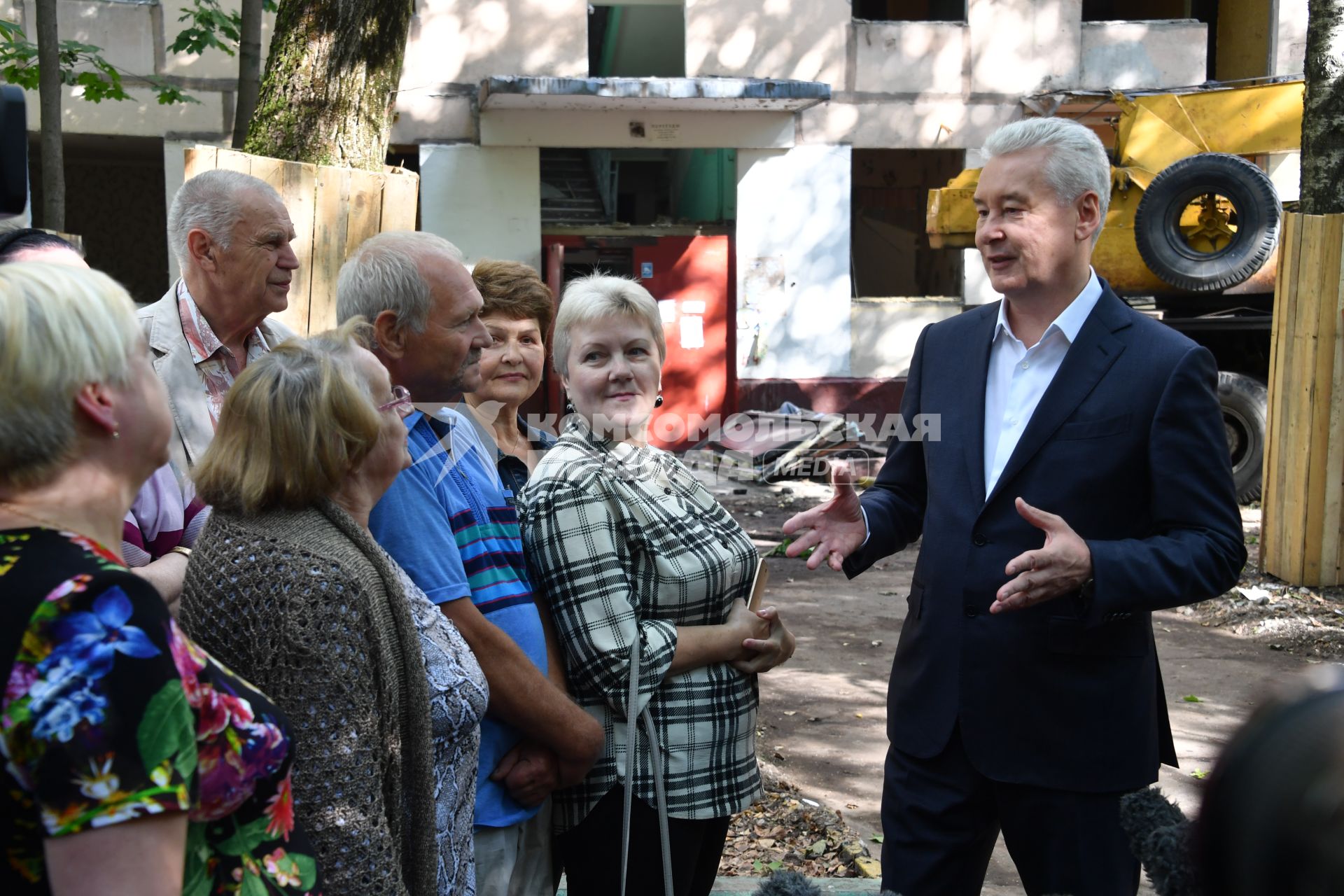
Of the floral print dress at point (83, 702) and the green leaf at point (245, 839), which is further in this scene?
the green leaf at point (245, 839)

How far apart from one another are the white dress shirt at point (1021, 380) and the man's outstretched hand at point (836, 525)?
0.31 meters

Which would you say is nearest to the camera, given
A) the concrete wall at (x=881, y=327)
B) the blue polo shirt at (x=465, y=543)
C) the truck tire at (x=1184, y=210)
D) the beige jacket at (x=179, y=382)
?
the blue polo shirt at (x=465, y=543)

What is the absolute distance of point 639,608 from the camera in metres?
2.50

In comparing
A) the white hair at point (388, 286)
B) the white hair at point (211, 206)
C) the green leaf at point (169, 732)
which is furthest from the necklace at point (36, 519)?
the white hair at point (211, 206)

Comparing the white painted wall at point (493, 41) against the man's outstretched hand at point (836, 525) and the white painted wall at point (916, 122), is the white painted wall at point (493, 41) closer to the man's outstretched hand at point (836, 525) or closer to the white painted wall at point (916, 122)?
the white painted wall at point (916, 122)

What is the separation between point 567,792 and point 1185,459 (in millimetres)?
1435

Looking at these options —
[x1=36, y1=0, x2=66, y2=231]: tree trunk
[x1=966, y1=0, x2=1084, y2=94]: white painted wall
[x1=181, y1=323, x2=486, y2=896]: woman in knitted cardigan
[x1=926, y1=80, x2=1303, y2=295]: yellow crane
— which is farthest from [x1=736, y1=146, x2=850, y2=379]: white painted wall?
[x1=181, y1=323, x2=486, y2=896]: woman in knitted cardigan

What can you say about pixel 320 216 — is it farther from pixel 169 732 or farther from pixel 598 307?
pixel 169 732

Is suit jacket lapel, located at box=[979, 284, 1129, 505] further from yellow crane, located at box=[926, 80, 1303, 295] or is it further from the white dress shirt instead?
yellow crane, located at box=[926, 80, 1303, 295]

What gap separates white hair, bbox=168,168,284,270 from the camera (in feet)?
9.47

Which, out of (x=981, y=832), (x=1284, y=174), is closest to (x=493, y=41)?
(x=1284, y=174)

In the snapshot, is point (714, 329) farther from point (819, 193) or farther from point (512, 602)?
point (512, 602)

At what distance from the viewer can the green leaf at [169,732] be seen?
121cm

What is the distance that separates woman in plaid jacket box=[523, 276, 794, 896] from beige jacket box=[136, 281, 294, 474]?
85 centimetres
